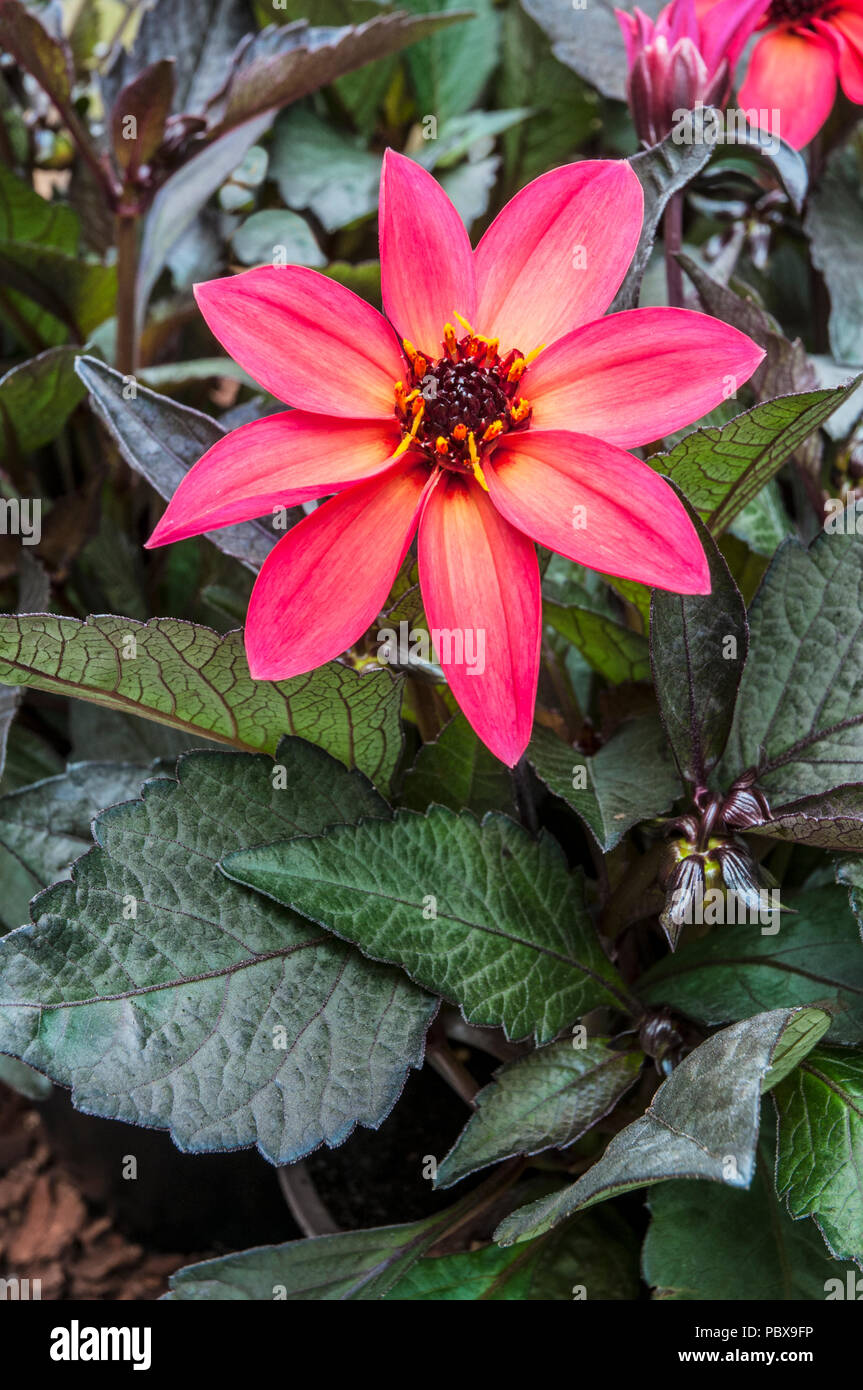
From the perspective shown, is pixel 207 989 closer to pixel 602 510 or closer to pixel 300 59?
pixel 602 510

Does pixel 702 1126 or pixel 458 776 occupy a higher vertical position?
pixel 458 776

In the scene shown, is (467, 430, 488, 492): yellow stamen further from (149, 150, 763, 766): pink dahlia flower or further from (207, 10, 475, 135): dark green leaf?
(207, 10, 475, 135): dark green leaf

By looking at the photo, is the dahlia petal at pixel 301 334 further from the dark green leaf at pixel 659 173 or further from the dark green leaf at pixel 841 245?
the dark green leaf at pixel 841 245

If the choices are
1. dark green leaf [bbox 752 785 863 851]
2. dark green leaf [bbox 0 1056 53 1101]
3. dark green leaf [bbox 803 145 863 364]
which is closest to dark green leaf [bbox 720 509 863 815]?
dark green leaf [bbox 752 785 863 851]

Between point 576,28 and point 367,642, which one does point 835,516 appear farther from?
point 576,28

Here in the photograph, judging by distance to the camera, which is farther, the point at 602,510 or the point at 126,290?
the point at 126,290

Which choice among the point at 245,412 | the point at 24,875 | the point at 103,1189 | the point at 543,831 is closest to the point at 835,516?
the point at 543,831

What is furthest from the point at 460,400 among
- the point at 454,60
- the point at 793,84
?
the point at 454,60

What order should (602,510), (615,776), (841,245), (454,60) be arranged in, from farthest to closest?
(454,60), (841,245), (615,776), (602,510)
